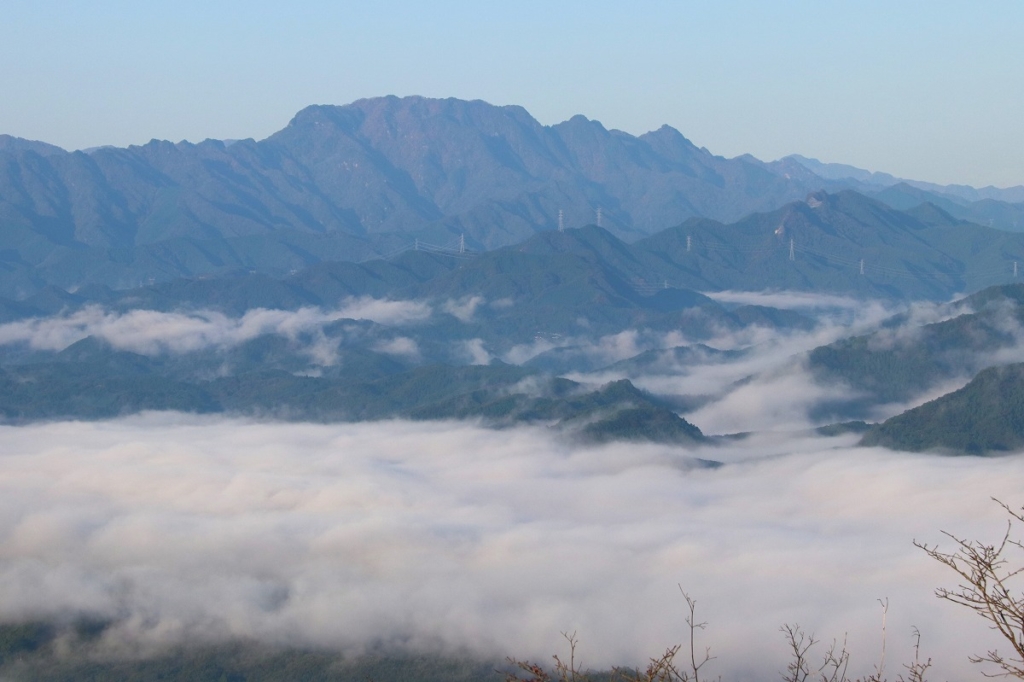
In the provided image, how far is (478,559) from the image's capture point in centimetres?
18588

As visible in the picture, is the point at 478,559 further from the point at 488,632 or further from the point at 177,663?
the point at 177,663

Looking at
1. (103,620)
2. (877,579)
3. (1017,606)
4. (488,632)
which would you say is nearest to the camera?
(1017,606)

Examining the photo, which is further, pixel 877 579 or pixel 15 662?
pixel 15 662

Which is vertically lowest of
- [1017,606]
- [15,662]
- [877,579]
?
[15,662]

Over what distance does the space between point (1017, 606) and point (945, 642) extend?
108507mm

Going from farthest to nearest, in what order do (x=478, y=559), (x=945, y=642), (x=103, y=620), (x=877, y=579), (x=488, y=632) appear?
(x=478, y=559) → (x=103, y=620) → (x=488, y=632) → (x=877, y=579) → (x=945, y=642)

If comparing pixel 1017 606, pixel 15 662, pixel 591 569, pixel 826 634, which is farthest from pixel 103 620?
pixel 1017 606

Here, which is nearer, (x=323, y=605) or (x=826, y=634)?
(x=826, y=634)

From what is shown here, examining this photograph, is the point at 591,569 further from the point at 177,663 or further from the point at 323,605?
the point at 177,663

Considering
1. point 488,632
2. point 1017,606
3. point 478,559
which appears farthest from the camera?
point 478,559

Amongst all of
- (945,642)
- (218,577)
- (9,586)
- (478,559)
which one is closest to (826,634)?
(945,642)

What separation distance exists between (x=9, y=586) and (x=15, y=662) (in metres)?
24.3

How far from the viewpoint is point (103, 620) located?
173875mm

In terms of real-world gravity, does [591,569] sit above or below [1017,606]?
below
